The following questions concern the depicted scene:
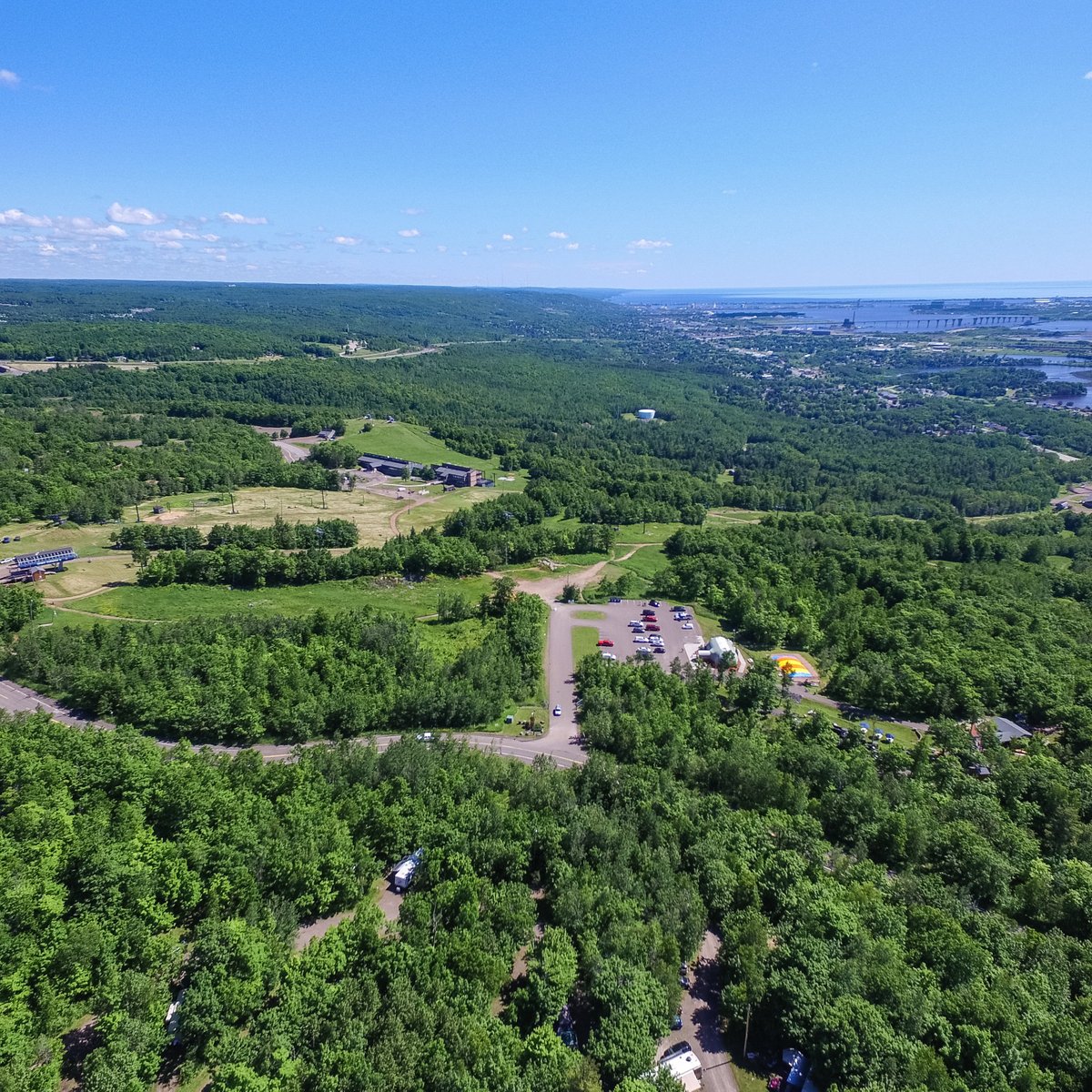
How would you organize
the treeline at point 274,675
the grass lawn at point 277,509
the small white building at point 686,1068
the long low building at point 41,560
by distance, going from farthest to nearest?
the grass lawn at point 277,509 < the long low building at point 41,560 < the treeline at point 274,675 < the small white building at point 686,1068

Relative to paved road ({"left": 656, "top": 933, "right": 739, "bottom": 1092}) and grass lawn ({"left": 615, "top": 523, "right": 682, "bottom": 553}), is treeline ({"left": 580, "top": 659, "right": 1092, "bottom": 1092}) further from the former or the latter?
grass lawn ({"left": 615, "top": 523, "right": 682, "bottom": 553})

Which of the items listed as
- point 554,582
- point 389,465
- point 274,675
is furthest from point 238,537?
point 389,465

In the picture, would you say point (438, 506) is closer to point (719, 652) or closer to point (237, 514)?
point (237, 514)

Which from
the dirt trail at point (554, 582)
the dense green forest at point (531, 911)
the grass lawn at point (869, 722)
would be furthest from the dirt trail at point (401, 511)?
the grass lawn at point (869, 722)

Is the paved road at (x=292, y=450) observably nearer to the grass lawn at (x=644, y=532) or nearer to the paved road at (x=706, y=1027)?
the grass lawn at (x=644, y=532)

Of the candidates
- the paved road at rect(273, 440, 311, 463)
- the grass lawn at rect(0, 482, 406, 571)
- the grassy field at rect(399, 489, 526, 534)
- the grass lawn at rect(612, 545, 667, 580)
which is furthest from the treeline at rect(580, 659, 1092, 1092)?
the paved road at rect(273, 440, 311, 463)

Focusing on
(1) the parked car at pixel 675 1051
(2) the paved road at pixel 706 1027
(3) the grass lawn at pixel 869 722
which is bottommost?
(3) the grass lawn at pixel 869 722

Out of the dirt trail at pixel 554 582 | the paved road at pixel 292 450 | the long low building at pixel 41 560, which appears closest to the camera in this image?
the long low building at pixel 41 560
